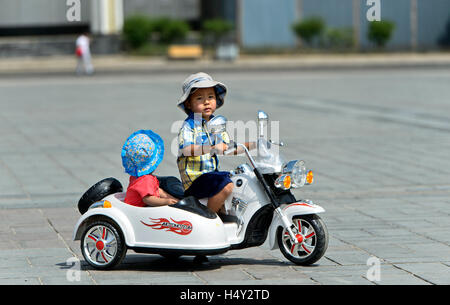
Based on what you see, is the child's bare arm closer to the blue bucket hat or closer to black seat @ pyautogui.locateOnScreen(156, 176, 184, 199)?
the blue bucket hat

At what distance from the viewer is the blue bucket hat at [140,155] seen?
578 cm

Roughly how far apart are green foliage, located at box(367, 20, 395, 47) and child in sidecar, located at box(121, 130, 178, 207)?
35.5 meters

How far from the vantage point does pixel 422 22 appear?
4131 centimetres

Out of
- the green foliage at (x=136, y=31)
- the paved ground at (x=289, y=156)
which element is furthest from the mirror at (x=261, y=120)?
the green foliage at (x=136, y=31)

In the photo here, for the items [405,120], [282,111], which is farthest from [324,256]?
[282,111]

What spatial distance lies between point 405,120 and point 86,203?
969cm

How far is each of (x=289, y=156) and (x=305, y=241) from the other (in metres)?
5.49

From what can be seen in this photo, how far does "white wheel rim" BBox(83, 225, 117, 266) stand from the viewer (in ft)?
18.9

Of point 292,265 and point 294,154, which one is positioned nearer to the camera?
point 292,265

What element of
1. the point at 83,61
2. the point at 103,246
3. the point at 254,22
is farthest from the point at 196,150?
the point at 254,22

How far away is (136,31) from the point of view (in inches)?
1619

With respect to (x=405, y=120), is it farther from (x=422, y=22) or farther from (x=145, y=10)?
(x=145, y=10)

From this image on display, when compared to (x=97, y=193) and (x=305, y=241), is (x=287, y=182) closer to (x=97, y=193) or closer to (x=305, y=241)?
(x=305, y=241)

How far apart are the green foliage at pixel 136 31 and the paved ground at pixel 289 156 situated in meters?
17.6
